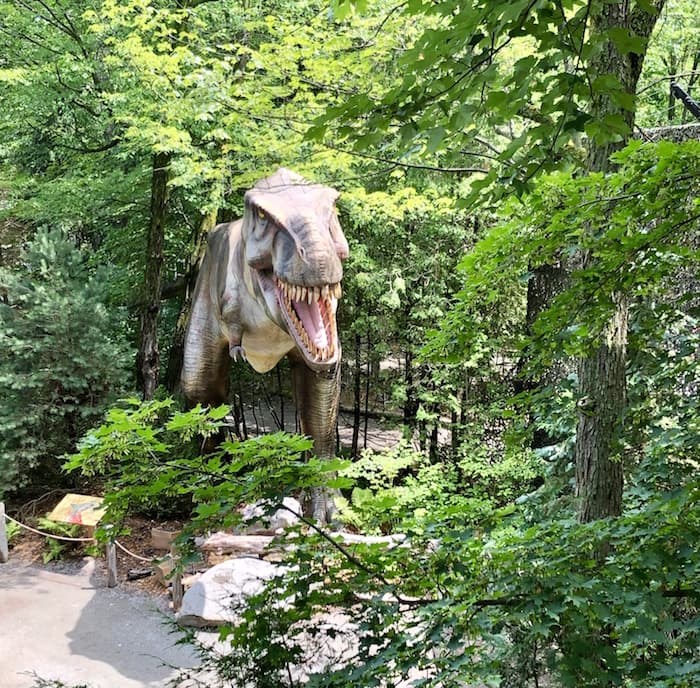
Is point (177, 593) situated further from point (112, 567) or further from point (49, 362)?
point (49, 362)

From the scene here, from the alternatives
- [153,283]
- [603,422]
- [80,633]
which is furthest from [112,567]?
[603,422]

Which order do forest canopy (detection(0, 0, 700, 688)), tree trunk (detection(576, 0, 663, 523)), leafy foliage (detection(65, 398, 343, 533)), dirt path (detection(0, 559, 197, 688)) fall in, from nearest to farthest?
forest canopy (detection(0, 0, 700, 688)) → leafy foliage (detection(65, 398, 343, 533)) → tree trunk (detection(576, 0, 663, 523)) → dirt path (detection(0, 559, 197, 688))

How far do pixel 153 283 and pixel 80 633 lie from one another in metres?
3.72

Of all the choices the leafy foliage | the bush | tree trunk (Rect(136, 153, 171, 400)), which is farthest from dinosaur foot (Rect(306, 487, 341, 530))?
the leafy foliage

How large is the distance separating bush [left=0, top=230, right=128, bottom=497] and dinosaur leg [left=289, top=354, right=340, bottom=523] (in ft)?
8.60

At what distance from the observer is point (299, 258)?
479 cm

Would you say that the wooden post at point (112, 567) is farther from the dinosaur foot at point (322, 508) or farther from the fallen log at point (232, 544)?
the dinosaur foot at point (322, 508)

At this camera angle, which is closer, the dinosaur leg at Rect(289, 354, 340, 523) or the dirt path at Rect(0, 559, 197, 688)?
the dirt path at Rect(0, 559, 197, 688)

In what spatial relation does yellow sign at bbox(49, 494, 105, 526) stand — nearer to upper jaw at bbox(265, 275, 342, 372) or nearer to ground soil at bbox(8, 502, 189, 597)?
ground soil at bbox(8, 502, 189, 597)

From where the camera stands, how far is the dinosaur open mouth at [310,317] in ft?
16.1

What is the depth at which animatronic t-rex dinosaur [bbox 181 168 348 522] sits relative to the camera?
16.0 ft

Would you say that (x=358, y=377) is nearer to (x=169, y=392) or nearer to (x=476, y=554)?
(x=169, y=392)

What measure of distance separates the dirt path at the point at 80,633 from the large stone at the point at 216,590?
21 centimetres

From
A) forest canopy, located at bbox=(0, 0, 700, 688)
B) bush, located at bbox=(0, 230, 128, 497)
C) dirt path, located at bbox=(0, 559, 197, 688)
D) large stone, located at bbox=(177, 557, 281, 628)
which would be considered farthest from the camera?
bush, located at bbox=(0, 230, 128, 497)
